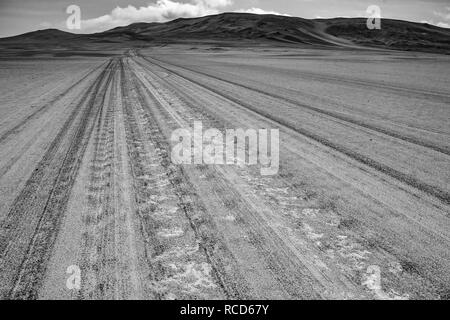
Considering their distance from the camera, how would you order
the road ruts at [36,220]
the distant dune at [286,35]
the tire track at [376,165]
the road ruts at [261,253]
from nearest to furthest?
the road ruts at [261,253] < the road ruts at [36,220] < the tire track at [376,165] < the distant dune at [286,35]

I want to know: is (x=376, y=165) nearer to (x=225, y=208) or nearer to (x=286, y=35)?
(x=225, y=208)

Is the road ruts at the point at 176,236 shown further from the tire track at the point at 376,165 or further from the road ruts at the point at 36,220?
the tire track at the point at 376,165

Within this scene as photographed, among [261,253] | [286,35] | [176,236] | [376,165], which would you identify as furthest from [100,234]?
[286,35]

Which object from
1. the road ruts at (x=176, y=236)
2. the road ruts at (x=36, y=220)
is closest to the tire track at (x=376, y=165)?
the road ruts at (x=176, y=236)

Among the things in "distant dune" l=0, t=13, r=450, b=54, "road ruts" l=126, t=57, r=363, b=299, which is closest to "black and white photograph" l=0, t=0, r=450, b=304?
"road ruts" l=126, t=57, r=363, b=299

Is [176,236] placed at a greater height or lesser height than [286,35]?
lesser

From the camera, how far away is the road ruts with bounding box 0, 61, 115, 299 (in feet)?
9.53

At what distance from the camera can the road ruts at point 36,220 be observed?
290cm

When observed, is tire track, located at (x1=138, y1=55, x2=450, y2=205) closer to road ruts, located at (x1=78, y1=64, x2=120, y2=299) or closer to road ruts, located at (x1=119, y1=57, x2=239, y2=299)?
road ruts, located at (x1=119, y1=57, x2=239, y2=299)

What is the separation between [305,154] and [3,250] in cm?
475

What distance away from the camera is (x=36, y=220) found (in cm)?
386
